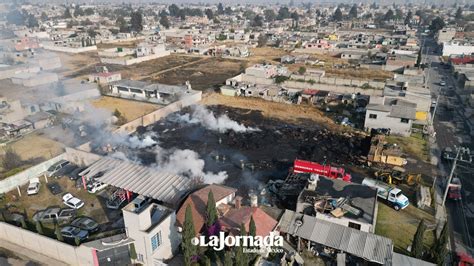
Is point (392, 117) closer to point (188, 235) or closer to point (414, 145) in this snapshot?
point (414, 145)

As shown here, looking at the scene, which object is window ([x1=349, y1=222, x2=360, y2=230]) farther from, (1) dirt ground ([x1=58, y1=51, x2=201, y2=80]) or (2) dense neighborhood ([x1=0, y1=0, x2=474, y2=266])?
(1) dirt ground ([x1=58, y1=51, x2=201, y2=80])

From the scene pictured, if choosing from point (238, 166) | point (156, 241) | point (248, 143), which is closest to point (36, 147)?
point (238, 166)

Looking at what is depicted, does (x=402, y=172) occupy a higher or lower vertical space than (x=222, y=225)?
lower

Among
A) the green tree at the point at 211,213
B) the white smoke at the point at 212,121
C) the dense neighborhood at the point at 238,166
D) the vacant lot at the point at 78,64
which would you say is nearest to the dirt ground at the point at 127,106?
the dense neighborhood at the point at 238,166

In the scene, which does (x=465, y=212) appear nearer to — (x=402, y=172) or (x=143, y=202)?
(x=402, y=172)

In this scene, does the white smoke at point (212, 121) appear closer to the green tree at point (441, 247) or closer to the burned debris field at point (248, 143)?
the burned debris field at point (248, 143)

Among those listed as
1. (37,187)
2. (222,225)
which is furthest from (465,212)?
(37,187)
